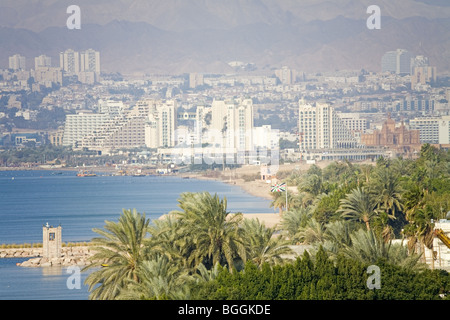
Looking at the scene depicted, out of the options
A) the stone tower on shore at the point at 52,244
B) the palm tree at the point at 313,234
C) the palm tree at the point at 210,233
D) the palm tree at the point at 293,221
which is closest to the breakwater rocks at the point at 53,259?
the stone tower on shore at the point at 52,244

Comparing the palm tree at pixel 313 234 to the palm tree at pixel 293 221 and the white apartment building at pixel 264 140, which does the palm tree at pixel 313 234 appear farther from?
the white apartment building at pixel 264 140

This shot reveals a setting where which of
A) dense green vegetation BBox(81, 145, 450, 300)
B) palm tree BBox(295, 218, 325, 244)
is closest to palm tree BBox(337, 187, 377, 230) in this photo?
palm tree BBox(295, 218, 325, 244)

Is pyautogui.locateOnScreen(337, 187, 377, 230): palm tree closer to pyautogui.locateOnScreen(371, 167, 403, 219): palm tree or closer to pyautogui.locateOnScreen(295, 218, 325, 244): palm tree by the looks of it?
pyautogui.locateOnScreen(371, 167, 403, 219): palm tree

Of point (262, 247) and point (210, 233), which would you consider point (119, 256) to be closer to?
point (210, 233)

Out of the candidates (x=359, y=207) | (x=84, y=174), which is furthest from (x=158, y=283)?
(x=84, y=174)

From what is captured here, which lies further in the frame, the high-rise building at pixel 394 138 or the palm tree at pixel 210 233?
the high-rise building at pixel 394 138
